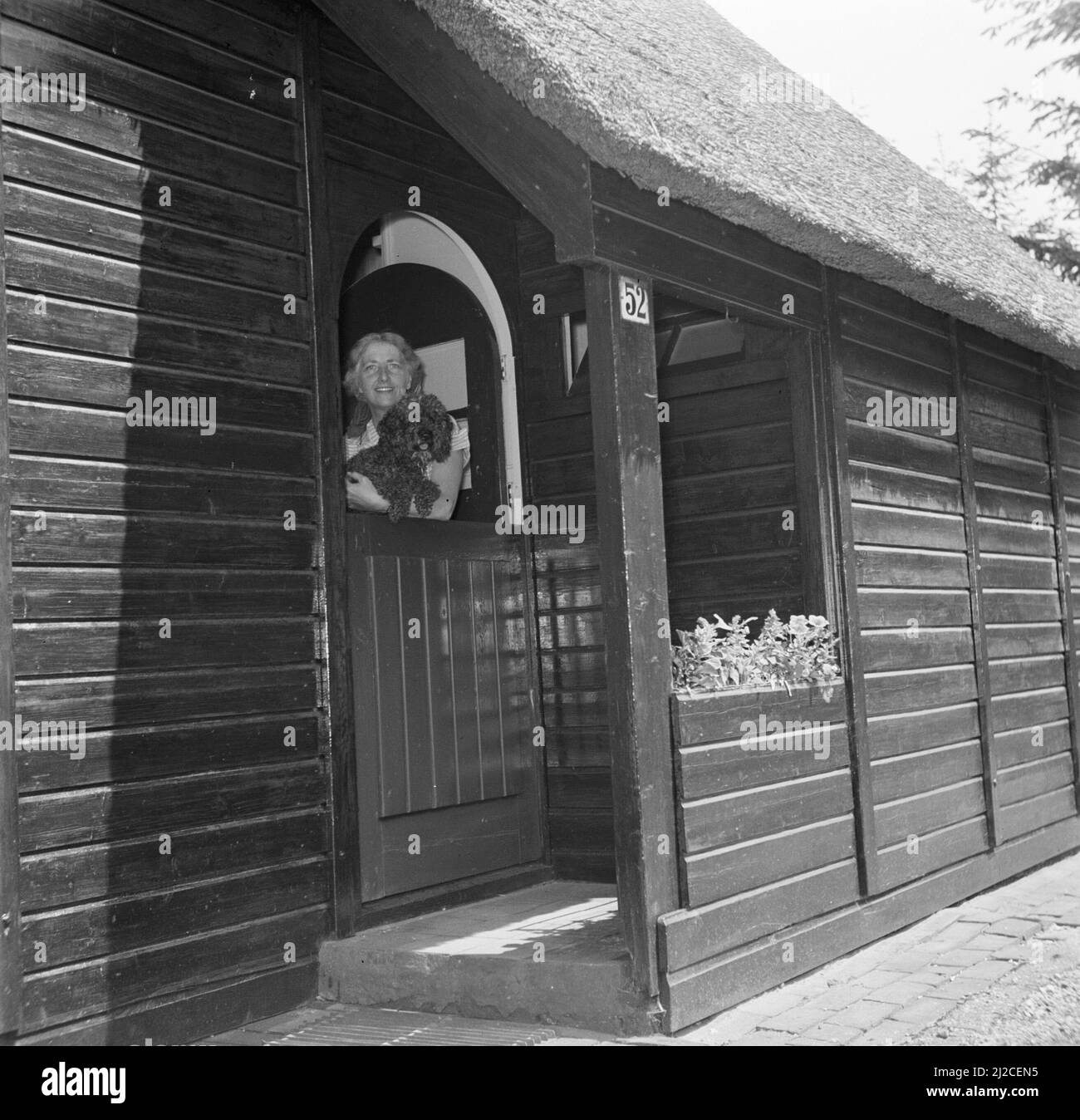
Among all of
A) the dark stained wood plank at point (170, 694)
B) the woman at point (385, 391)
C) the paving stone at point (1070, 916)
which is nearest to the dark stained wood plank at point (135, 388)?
the woman at point (385, 391)

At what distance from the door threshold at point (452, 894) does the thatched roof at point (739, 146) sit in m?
2.80

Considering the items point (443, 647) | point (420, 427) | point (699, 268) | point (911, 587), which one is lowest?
point (443, 647)

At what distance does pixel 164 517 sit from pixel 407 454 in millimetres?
1278

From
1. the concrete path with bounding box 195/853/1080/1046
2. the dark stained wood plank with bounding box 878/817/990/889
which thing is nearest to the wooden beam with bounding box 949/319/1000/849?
the dark stained wood plank with bounding box 878/817/990/889

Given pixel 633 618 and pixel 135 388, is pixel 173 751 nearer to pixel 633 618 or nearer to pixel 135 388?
pixel 135 388

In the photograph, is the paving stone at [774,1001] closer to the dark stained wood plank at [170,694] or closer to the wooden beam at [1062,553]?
the dark stained wood plank at [170,694]

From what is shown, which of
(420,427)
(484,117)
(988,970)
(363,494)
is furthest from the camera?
(420,427)

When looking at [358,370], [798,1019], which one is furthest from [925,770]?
[358,370]

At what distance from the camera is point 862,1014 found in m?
4.38

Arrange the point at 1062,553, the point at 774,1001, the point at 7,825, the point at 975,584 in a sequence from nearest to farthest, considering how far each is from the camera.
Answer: the point at 7,825, the point at 774,1001, the point at 975,584, the point at 1062,553

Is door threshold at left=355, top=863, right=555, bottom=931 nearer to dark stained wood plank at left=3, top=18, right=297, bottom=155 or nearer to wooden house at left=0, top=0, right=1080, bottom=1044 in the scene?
wooden house at left=0, top=0, right=1080, bottom=1044

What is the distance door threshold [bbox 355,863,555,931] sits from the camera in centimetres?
493

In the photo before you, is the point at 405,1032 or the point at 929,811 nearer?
the point at 405,1032
